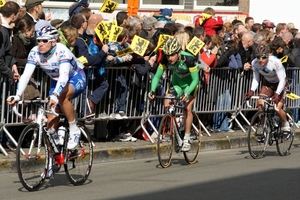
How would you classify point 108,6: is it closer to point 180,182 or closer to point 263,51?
point 263,51

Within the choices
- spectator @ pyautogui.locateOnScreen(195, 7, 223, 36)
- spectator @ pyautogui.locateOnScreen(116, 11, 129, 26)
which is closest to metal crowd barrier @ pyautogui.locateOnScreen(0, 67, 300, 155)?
spectator @ pyautogui.locateOnScreen(195, 7, 223, 36)

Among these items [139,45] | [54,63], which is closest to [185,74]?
[139,45]

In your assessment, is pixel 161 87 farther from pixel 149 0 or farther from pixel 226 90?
pixel 149 0

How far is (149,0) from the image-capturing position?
27469 mm

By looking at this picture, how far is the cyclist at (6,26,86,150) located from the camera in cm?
1067

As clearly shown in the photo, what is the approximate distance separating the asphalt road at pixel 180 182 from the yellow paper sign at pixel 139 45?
67.9 inches

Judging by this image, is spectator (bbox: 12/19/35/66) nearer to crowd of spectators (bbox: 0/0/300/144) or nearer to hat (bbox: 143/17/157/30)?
crowd of spectators (bbox: 0/0/300/144)

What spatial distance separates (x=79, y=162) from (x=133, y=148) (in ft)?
9.98

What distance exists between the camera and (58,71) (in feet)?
35.9

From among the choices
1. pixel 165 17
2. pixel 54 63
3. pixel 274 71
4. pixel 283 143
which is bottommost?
pixel 283 143

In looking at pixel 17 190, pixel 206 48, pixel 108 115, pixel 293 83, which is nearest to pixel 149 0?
pixel 293 83

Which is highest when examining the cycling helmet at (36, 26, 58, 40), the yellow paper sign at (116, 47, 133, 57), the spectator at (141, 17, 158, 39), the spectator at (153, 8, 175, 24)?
the spectator at (153, 8, 175, 24)

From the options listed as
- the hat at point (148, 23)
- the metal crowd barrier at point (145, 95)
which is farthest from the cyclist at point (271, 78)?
the hat at point (148, 23)

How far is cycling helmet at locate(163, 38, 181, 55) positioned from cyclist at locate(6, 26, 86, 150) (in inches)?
84.9
